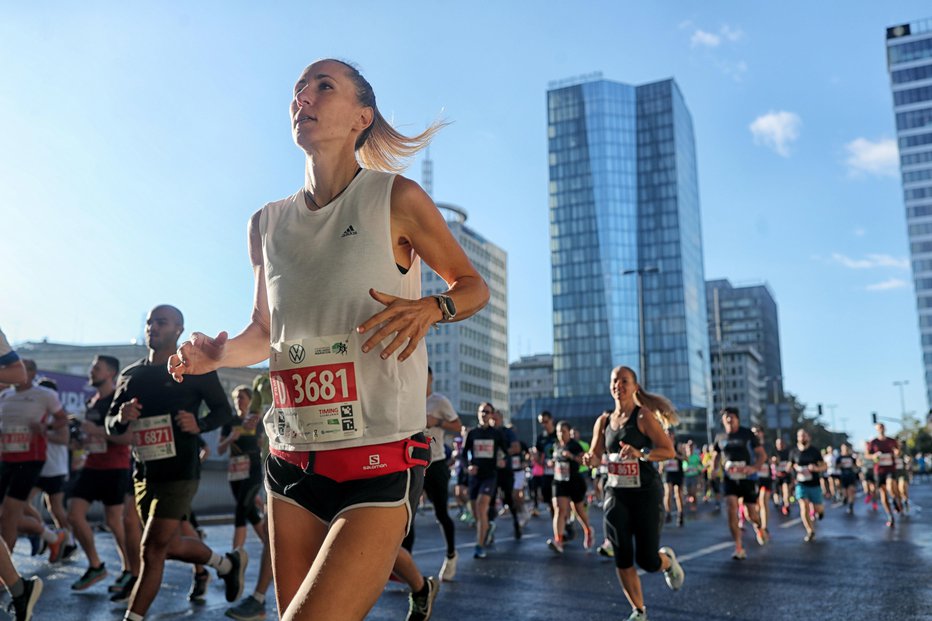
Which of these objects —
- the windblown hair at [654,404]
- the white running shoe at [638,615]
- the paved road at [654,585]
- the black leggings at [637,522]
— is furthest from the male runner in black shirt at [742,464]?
the white running shoe at [638,615]

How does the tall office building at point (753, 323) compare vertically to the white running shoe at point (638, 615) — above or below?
above

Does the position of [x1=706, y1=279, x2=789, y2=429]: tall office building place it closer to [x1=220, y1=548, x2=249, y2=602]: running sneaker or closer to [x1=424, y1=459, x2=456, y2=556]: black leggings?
[x1=424, y1=459, x2=456, y2=556]: black leggings

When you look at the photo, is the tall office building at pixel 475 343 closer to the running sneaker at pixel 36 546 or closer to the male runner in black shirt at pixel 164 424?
the running sneaker at pixel 36 546

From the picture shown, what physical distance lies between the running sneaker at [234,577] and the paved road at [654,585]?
0.41 ft

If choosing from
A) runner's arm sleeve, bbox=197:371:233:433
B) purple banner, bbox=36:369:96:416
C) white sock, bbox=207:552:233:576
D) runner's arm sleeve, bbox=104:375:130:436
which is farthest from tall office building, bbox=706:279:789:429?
runner's arm sleeve, bbox=104:375:130:436

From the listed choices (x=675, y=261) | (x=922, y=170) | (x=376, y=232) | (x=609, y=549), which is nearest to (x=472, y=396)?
(x=675, y=261)

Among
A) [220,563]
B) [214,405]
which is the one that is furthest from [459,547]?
[214,405]

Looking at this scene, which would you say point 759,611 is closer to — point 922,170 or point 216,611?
point 216,611

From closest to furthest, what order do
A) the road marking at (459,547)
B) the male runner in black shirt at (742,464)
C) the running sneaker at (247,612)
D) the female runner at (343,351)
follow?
1. the female runner at (343,351)
2. the running sneaker at (247,612)
3. the road marking at (459,547)
4. the male runner in black shirt at (742,464)

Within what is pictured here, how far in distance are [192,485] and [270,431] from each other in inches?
139

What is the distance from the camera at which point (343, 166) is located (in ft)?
8.69

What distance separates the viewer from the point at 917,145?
4341 inches

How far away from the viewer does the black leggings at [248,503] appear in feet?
Result: 27.8

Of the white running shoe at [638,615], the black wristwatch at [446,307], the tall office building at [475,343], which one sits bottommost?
the white running shoe at [638,615]
